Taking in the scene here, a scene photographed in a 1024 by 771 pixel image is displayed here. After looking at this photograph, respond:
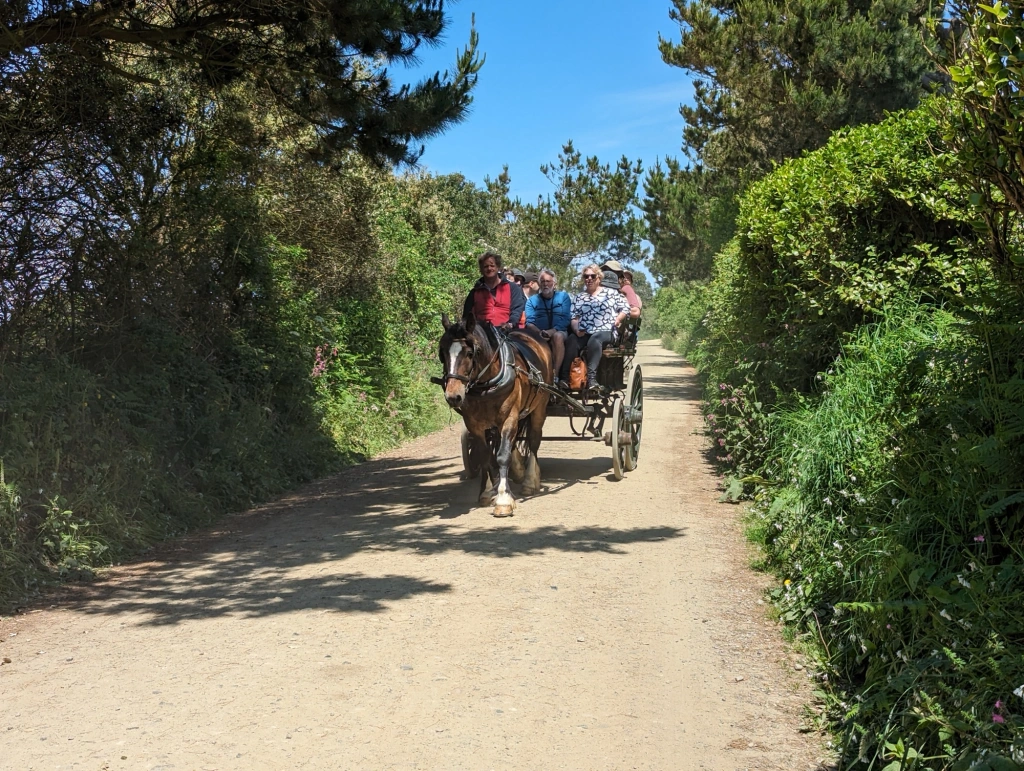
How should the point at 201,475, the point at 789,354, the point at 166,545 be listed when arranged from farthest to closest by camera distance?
the point at 201,475, the point at 789,354, the point at 166,545

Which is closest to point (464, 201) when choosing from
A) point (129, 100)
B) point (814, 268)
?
point (129, 100)

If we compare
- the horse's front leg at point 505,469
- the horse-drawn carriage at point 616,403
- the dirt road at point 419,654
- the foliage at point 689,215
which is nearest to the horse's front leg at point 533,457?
the horse-drawn carriage at point 616,403

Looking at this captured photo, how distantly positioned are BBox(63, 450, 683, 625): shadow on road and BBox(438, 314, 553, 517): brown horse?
45 centimetres

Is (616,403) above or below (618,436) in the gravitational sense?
above

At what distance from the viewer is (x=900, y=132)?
314 inches

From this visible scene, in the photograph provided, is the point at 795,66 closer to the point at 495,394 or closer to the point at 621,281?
the point at 621,281

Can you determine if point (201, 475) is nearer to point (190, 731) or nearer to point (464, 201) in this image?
point (190, 731)

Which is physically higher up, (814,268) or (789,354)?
(814,268)

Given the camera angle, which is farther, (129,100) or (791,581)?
(129,100)

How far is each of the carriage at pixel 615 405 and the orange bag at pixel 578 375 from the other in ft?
0.32

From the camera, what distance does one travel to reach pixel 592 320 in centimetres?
1170

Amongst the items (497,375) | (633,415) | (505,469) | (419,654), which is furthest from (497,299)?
(419,654)

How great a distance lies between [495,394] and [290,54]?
13.2ft

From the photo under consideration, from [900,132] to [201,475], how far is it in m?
7.69
